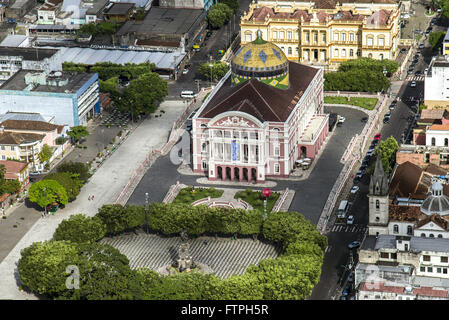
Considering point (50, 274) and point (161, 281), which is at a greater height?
point (50, 274)

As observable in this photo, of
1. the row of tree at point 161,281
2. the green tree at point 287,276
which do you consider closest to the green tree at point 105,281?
the row of tree at point 161,281

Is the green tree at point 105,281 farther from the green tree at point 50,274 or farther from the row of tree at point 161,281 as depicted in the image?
the green tree at point 50,274

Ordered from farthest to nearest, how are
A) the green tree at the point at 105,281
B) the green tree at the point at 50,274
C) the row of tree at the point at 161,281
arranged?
the green tree at the point at 50,274 < the green tree at the point at 105,281 < the row of tree at the point at 161,281

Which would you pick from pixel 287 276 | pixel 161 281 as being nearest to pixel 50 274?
pixel 161 281


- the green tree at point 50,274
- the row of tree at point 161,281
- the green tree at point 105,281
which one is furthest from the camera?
the green tree at point 50,274

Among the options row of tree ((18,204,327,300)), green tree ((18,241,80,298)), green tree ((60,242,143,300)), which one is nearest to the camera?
row of tree ((18,204,327,300))

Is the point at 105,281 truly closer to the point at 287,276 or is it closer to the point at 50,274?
the point at 50,274

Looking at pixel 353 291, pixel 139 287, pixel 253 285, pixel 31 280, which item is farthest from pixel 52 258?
pixel 353 291

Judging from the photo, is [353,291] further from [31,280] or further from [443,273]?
[31,280]

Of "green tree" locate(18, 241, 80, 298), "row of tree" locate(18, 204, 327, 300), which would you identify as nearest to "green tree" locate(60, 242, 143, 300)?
"row of tree" locate(18, 204, 327, 300)

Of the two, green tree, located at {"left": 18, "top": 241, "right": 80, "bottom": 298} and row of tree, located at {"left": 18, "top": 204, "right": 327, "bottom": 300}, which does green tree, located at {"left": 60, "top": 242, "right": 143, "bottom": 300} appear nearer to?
row of tree, located at {"left": 18, "top": 204, "right": 327, "bottom": 300}

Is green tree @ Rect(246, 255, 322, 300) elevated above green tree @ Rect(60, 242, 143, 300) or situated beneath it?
situated beneath
